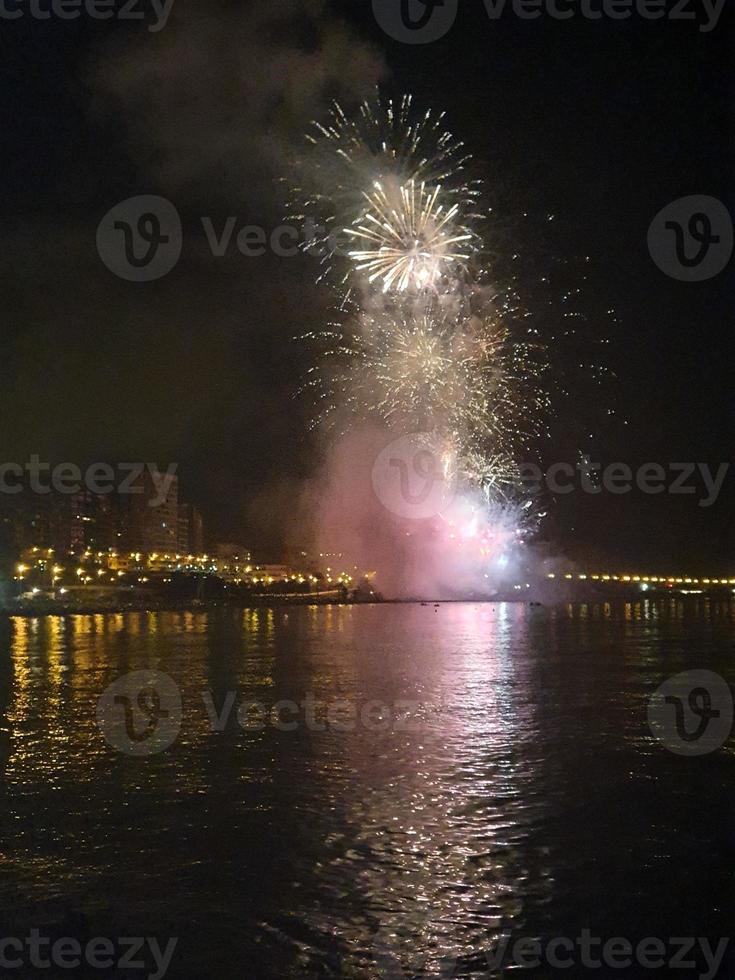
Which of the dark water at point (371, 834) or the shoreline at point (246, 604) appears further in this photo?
the shoreline at point (246, 604)

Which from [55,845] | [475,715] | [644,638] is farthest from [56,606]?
[55,845]

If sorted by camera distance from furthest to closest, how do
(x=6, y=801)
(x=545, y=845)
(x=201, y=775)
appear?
(x=201, y=775) < (x=6, y=801) < (x=545, y=845)

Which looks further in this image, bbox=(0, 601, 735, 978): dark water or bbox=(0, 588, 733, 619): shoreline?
bbox=(0, 588, 733, 619): shoreline

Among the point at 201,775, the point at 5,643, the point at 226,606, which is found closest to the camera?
the point at 201,775

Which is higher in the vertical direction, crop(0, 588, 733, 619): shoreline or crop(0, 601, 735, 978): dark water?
crop(0, 588, 733, 619): shoreline

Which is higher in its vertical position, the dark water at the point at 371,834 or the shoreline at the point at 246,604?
the shoreline at the point at 246,604

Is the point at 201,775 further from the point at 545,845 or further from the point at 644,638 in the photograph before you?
the point at 644,638

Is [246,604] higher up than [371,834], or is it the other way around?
[246,604]

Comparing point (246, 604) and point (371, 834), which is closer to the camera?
point (371, 834)
